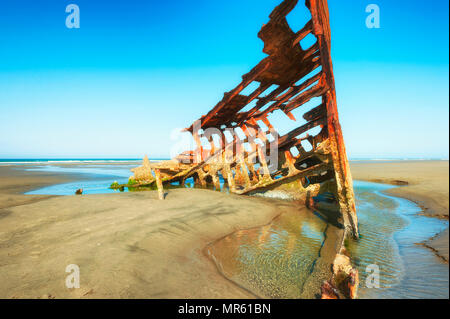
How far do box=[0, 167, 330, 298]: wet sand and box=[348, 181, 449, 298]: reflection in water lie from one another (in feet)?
6.07

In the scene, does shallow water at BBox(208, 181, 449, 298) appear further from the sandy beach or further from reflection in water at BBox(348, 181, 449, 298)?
the sandy beach

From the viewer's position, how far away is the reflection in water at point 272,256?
2644 mm

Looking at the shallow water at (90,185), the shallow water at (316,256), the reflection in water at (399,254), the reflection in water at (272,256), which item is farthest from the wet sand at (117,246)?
the shallow water at (90,185)

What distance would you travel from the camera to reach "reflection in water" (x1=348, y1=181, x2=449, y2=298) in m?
2.42

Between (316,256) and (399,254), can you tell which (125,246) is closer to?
(316,256)

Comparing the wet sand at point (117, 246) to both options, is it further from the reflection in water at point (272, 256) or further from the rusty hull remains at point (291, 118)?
the rusty hull remains at point (291, 118)

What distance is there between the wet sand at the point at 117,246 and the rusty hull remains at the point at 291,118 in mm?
1962

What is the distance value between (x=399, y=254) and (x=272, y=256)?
2.17 meters

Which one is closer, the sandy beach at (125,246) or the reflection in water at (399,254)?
the sandy beach at (125,246)

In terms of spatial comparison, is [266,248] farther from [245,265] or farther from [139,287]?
[139,287]

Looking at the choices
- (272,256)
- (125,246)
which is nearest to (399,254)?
(272,256)

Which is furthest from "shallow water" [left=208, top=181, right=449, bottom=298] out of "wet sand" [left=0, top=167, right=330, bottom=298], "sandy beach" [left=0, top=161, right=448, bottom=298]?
"wet sand" [left=0, top=167, right=330, bottom=298]

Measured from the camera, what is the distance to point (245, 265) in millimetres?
3131

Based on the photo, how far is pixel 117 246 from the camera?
3.17m
